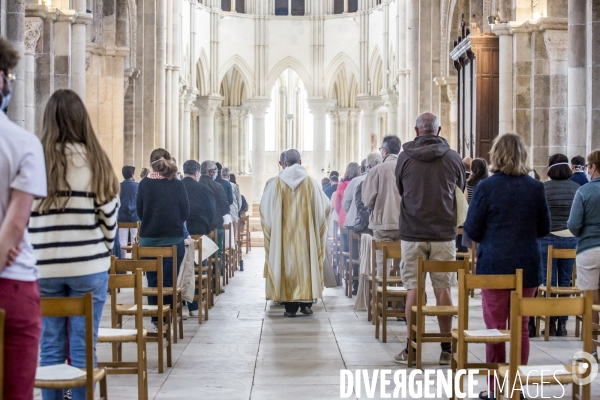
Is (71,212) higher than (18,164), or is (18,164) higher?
(18,164)

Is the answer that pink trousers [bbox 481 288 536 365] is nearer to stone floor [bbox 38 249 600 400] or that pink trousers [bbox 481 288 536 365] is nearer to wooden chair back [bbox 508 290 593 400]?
stone floor [bbox 38 249 600 400]

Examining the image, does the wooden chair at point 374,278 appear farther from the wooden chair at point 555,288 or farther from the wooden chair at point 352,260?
the wooden chair at point 352,260

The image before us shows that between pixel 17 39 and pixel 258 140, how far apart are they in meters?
24.1

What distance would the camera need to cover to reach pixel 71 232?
4.51 meters

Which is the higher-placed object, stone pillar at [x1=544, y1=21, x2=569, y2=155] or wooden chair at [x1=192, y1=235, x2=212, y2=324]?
stone pillar at [x1=544, y1=21, x2=569, y2=155]

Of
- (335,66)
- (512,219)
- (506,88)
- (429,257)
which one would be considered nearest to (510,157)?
(512,219)

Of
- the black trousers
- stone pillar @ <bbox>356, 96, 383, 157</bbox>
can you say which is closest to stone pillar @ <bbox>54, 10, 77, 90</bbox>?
the black trousers

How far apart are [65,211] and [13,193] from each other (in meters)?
1.34

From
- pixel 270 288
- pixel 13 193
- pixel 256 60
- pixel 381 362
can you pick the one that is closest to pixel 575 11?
pixel 270 288

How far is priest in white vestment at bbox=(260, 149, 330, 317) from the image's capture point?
32.0 ft

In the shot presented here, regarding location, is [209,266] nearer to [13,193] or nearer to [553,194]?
[553,194]

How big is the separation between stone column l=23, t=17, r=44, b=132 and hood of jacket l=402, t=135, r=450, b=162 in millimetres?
5482

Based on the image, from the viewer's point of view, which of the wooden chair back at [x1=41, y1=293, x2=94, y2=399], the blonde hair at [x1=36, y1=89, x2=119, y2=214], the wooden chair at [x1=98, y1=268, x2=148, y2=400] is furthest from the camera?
the wooden chair at [x1=98, y1=268, x2=148, y2=400]

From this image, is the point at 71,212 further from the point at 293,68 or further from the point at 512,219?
the point at 293,68
